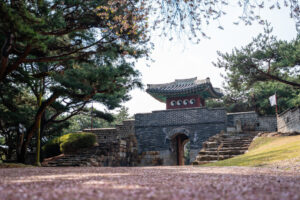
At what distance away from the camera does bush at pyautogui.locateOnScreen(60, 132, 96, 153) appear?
14.9 meters

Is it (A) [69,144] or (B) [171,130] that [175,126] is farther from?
(A) [69,144]

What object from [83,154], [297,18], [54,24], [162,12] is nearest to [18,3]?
[54,24]

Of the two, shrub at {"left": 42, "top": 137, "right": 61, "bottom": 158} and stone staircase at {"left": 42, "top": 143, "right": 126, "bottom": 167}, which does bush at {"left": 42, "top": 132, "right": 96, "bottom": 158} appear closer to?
shrub at {"left": 42, "top": 137, "right": 61, "bottom": 158}

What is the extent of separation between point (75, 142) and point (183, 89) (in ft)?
31.6

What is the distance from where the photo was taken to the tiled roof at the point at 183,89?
20.5 metres


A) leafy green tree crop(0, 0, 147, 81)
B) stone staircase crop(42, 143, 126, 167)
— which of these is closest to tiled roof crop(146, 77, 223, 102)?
stone staircase crop(42, 143, 126, 167)

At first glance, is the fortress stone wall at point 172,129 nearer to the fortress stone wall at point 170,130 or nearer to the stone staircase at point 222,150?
the fortress stone wall at point 170,130

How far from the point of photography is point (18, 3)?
5.45 m

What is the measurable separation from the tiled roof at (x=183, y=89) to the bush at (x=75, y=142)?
7789mm

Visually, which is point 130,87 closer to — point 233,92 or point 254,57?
point 254,57

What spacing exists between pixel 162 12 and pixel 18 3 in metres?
3.20

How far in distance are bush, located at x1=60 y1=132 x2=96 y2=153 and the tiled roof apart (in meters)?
7.79

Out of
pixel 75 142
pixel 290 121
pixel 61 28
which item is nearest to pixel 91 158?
pixel 75 142

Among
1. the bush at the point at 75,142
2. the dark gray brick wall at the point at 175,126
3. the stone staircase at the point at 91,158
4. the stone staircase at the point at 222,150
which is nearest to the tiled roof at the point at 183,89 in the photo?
the dark gray brick wall at the point at 175,126
